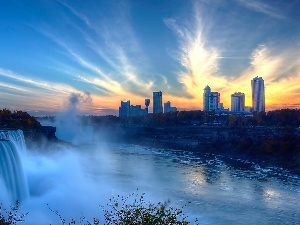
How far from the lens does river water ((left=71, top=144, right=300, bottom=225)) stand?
2175 cm

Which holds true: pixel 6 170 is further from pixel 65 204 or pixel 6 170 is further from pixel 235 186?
pixel 235 186

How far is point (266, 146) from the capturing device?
174 feet

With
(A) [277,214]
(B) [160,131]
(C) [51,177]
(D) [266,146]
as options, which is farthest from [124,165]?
(B) [160,131]

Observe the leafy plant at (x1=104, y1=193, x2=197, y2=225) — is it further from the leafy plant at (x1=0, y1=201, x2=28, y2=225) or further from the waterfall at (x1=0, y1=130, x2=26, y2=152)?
the waterfall at (x1=0, y1=130, x2=26, y2=152)

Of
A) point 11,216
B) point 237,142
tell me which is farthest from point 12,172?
→ point 237,142

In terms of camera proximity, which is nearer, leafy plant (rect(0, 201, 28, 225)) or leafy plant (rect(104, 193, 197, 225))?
leafy plant (rect(104, 193, 197, 225))

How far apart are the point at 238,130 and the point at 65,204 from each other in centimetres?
4824

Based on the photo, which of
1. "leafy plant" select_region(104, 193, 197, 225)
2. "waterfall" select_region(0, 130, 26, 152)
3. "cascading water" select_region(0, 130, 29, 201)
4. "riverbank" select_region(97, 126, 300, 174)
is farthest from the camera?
"riverbank" select_region(97, 126, 300, 174)

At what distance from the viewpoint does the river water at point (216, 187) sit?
21.8m

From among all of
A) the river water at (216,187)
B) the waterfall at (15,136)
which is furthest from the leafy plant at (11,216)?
the waterfall at (15,136)

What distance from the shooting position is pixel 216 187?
30641mm

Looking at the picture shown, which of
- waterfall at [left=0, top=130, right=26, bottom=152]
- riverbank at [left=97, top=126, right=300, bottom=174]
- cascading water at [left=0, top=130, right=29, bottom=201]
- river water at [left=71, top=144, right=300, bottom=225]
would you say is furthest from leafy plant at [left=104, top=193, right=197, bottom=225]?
riverbank at [left=97, top=126, right=300, bottom=174]

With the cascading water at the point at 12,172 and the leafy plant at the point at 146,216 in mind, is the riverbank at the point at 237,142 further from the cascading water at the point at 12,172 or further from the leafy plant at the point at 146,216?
the leafy plant at the point at 146,216

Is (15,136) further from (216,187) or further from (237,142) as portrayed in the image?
(237,142)
